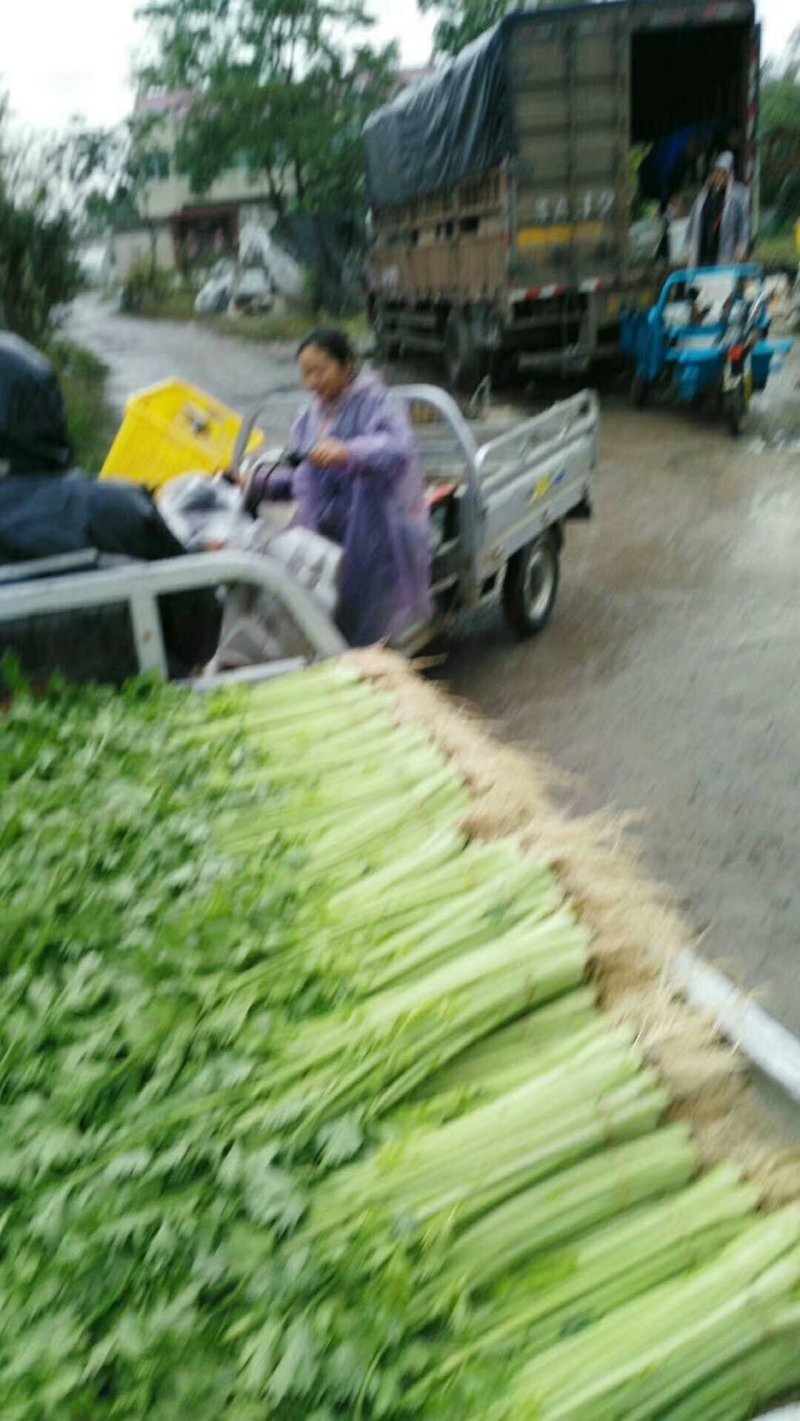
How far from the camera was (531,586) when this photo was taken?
7.05 meters

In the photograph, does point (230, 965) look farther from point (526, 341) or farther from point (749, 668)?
point (526, 341)

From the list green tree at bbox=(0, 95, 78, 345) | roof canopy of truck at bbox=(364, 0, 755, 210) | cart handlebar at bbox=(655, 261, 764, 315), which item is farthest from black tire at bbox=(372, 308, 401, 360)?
cart handlebar at bbox=(655, 261, 764, 315)

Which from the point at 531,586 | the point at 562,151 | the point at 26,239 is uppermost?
the point at 562,151

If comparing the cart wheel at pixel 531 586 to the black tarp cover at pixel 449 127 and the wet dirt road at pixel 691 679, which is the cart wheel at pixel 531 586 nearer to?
the wet dirt road at pixel 691 679

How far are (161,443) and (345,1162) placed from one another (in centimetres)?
549

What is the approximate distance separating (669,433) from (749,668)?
6.59 metres

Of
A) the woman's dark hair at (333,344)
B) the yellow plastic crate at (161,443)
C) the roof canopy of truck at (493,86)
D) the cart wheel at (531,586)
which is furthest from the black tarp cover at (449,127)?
the woman's dark hair at (333,344)

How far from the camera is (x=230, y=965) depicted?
1960 mm

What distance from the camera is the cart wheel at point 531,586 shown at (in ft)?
22.3

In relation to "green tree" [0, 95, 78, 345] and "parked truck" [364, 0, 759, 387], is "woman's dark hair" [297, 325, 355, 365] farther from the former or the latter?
"green tree" [0, 95, 78, 345]

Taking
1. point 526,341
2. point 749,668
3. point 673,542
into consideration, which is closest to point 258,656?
point 749,668

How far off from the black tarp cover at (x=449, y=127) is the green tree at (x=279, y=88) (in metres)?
14.9

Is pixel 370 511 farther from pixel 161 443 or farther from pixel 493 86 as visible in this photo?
pixel 493 86

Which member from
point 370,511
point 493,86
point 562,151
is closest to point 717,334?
point 562,151
